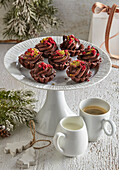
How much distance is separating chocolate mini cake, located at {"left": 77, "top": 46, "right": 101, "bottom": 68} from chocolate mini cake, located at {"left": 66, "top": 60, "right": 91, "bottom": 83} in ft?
0.23

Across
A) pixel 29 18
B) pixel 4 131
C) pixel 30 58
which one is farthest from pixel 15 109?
pixel 29 18

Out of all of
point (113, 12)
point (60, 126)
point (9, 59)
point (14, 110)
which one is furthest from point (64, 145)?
point (113, 12)

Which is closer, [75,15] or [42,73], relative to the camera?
[42,73]

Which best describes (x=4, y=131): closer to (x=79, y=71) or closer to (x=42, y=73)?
(x=42, y=73)

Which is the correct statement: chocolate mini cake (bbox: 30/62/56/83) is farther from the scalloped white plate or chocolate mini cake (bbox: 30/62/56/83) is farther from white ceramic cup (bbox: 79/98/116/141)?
white ceramic cup (bbox: 79/98/116/141)

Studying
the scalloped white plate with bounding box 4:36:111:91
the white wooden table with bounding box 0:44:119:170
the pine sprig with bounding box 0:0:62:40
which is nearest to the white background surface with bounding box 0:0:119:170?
the white wooden table with bounding box 0:44:119:170

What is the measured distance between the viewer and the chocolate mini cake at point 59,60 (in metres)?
1.25

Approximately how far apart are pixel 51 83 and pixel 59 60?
153 mm

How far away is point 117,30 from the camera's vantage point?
2088 millimetres

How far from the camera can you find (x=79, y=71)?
1.14 metres

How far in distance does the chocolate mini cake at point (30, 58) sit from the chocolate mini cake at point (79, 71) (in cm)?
17

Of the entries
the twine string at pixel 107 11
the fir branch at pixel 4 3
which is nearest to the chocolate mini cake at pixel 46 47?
the twine string at pixel 107 11

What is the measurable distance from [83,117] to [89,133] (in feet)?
0.31

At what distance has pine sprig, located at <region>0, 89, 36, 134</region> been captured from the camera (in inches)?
50.3
